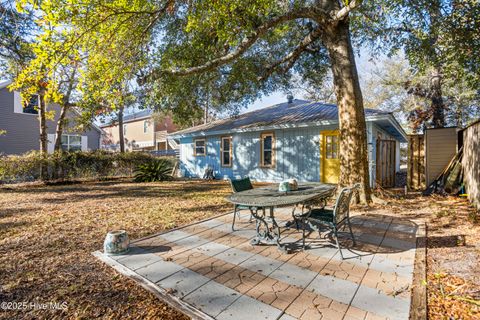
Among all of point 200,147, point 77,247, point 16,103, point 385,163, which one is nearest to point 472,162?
point 385,163

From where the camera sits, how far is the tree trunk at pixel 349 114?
21.4 feet

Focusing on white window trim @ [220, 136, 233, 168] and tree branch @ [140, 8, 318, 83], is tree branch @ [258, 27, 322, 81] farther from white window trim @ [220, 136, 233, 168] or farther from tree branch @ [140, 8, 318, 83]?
white window trim @ [220, 136, 233, 168]

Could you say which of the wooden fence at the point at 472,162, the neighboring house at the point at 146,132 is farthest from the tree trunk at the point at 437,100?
the neighboring house at the point at 146,132

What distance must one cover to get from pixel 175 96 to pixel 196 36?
9.48 feet

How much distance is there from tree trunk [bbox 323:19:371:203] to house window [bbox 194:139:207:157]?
350 inches

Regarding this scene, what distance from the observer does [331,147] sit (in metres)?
9.84

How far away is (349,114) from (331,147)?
3.40 m

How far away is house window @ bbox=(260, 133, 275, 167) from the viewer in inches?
457

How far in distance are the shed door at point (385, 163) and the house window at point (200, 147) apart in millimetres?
8489

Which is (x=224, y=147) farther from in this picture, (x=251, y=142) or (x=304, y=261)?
(x=304, y=261)

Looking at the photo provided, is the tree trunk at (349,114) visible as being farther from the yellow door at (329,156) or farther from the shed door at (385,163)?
the shed door at (385,163)

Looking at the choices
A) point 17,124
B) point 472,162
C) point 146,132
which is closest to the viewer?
point 472,162

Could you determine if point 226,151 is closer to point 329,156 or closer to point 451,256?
point 329,156

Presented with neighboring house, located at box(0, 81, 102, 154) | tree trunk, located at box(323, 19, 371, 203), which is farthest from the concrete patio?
neighboring house, located at box(0, 81, 102, 154)
